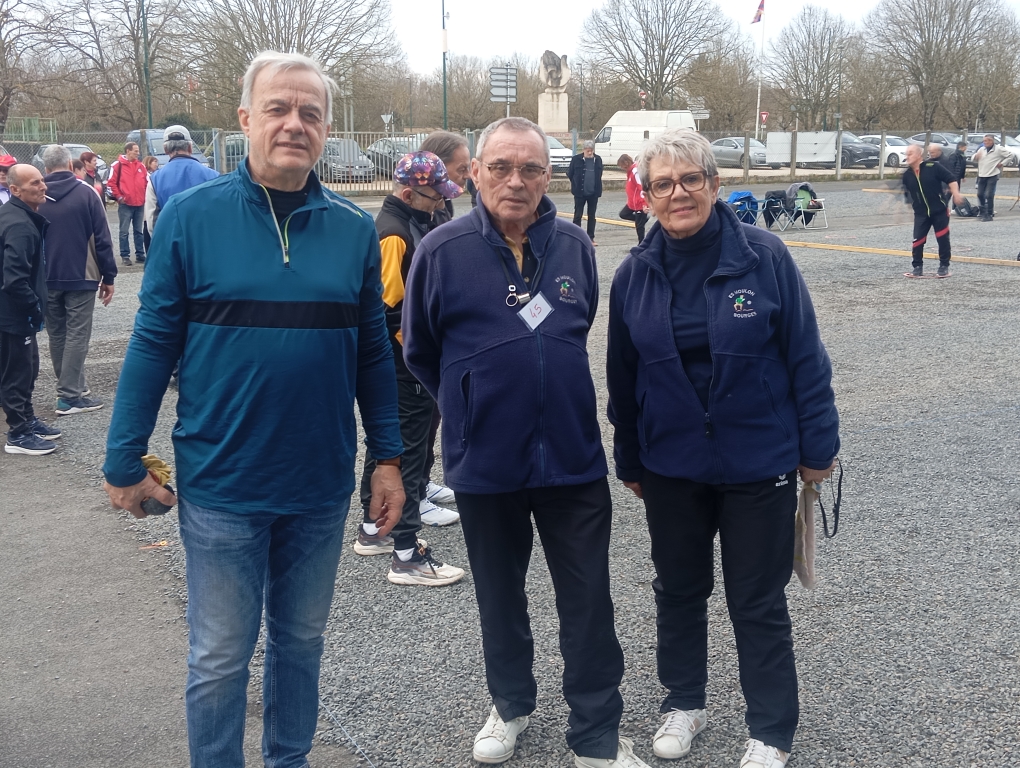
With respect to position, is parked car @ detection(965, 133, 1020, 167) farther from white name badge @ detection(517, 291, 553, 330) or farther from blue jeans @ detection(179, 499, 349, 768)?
blue jeans @ detection(179, 499, 349, 768)

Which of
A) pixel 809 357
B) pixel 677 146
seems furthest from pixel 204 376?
pixel 809 357

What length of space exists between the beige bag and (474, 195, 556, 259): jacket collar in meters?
1.10

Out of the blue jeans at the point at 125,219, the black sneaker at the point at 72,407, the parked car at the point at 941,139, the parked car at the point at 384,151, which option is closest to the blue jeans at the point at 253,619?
the black sneaker at the point at 72,407

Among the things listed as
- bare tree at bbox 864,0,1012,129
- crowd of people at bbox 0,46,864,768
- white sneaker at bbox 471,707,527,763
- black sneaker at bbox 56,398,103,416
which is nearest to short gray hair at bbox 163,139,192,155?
black sneaker at bbox 56,398,103,416

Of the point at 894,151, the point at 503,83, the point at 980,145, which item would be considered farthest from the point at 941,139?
the point at 503,83

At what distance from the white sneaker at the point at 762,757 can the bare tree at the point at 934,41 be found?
58.0m

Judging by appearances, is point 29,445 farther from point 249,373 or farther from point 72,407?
point 249,373

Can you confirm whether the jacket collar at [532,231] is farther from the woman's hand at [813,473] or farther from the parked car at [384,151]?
the parked car at [384,151]

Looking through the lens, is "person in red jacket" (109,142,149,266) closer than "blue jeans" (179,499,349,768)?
No

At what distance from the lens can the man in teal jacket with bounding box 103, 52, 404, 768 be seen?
7.45 feet

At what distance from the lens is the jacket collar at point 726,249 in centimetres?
271

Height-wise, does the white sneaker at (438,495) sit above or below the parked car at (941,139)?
below

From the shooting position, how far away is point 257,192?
233 centimetres

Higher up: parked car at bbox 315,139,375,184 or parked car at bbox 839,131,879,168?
parked car at bbox 839,131,879,168
